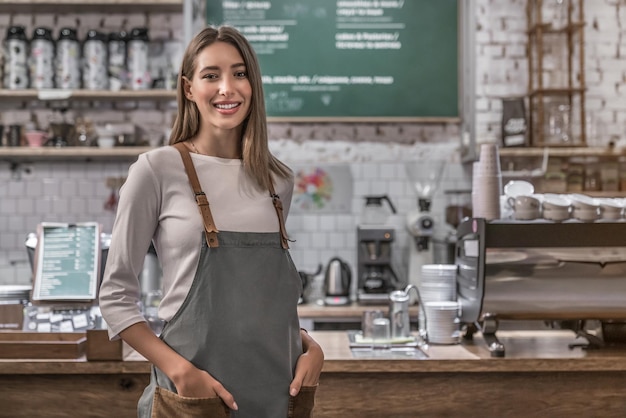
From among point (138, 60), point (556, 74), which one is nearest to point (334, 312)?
point (138, 60)

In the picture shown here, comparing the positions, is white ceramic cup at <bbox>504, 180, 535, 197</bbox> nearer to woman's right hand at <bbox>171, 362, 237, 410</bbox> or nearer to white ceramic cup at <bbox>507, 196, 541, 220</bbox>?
white ceramic cup at <bbox>507, 196, 541, 220</bbox>

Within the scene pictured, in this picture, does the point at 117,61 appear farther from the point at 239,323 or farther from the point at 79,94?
the point at 239,323

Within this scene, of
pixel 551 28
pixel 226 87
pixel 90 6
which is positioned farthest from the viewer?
pixel 551 28

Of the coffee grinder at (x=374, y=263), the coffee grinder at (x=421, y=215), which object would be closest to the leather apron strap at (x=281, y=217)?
the coffee grinder at (x=374, y=263)

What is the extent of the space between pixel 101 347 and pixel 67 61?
2735 mm

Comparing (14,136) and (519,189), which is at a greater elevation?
(14,136)

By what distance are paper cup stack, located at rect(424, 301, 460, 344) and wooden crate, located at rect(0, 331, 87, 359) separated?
4.26 feet

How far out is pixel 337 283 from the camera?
14.8ft

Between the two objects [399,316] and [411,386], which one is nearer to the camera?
[411,386]

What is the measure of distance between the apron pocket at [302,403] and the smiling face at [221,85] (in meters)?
0.64

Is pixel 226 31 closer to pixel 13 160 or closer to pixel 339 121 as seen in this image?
pixel 339 121

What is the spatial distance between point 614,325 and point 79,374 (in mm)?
1972

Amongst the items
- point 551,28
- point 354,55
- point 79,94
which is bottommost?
point 79,94

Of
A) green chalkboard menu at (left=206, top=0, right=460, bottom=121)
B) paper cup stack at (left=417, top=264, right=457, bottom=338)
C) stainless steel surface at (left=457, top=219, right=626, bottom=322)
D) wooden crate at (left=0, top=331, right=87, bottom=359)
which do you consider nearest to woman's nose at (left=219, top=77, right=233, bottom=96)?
wooden crate at (left=0, top=331, right=87, bottom=359)
